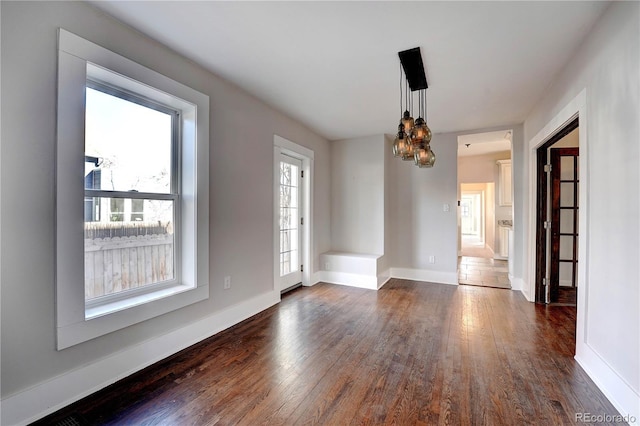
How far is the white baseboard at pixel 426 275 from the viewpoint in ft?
15.2

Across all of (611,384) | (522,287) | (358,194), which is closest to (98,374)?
(611,384)

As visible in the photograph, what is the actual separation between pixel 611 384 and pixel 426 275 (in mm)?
3104

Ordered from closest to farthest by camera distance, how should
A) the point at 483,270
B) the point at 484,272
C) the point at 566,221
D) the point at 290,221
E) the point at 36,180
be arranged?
the point at 36,180, the point at 566,221, the point at 290,221, the point at 484,272, the point at 483,270

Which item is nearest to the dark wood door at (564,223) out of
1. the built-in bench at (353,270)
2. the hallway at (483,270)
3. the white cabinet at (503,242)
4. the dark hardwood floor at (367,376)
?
the dark hardwood floor at (367,376)

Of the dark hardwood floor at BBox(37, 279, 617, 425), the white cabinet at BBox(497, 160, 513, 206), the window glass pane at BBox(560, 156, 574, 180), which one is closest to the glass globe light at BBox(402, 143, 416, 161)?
the dark hardwood floor at BBox(37, 279, 617, 425)

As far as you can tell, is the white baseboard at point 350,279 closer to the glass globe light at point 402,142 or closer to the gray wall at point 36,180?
the glass globe light at point 402,142

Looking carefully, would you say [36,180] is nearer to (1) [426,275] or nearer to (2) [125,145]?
(2) [125,145]

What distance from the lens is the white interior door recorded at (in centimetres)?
409

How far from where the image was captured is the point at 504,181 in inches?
270

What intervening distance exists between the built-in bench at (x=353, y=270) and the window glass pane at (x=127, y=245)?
2670 mm

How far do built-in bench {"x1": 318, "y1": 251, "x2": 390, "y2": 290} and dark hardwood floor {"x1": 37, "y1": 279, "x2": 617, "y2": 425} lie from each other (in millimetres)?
1135

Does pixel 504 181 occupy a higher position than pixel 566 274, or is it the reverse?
pixel 504 181

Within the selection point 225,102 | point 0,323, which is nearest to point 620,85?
point 225,102

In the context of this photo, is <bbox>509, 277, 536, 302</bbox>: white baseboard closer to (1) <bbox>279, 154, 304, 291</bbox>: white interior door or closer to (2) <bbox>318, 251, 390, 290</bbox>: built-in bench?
→ (2) <bbox>318, 251, 390, 290</bbox>: built-in bench
